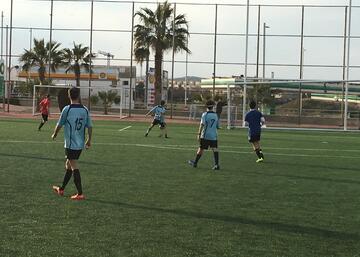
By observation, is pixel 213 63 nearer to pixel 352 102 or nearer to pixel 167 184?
pixel 352 102

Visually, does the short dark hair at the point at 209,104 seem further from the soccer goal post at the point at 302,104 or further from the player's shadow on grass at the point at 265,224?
the soccer goal post at the point at 302,104

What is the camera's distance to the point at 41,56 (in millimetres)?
51844

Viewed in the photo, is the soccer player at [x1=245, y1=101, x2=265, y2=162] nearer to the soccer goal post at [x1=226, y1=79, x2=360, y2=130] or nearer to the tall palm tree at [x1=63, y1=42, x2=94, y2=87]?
the soccer goal post at [x1=226, y1=79, x2=360, y2=130]

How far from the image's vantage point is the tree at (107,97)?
49.3 meters

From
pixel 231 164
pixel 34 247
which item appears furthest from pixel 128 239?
pixel 231 164

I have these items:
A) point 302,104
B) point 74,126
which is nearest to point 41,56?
point 302,104

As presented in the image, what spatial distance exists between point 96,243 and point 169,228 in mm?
1183

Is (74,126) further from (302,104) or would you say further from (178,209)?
(302,104)

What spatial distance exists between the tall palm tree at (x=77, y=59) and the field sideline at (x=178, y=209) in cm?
3738

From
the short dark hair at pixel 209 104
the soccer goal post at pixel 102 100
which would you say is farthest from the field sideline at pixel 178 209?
the soccer goal post at pixel 102 100

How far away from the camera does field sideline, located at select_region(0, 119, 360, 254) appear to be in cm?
624

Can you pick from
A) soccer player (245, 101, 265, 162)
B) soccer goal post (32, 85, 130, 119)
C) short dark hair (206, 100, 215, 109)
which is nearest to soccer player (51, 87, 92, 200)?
short dark hair (206, 100, 215, 109)

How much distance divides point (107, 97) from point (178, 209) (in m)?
41.9

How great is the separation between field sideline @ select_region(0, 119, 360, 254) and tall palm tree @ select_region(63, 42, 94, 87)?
1472 inches
